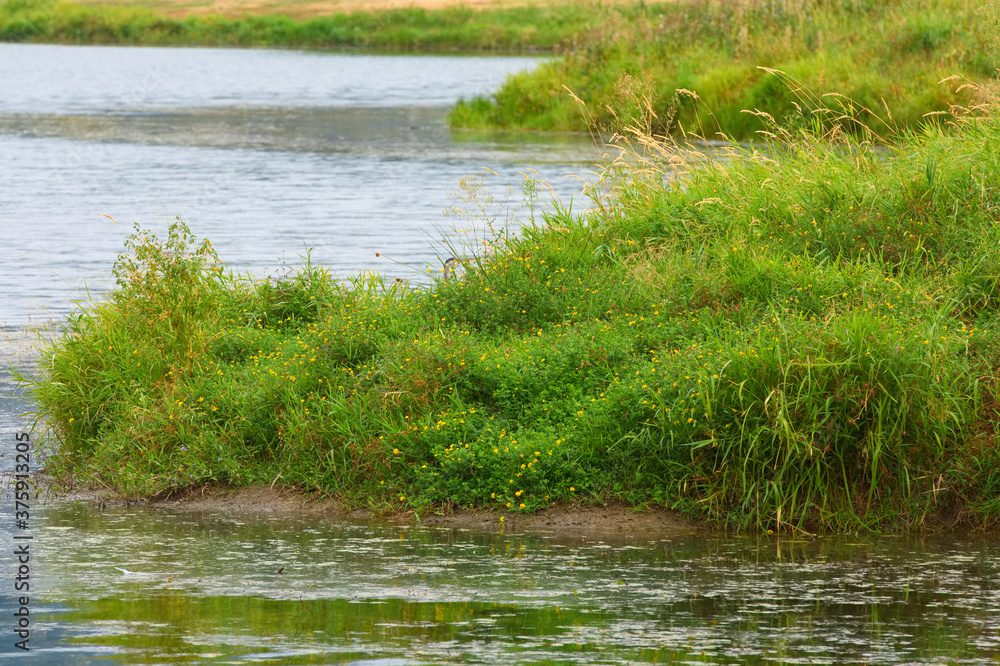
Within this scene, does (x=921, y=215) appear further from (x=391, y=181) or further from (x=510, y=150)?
(x=510, y=150)

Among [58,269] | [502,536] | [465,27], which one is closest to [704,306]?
[502,536]

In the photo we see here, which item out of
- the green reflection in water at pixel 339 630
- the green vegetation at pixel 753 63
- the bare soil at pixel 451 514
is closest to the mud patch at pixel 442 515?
the bare soil at pixel 451 514

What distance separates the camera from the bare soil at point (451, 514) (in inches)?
286

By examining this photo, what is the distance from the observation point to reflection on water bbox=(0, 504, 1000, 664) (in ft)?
17.9

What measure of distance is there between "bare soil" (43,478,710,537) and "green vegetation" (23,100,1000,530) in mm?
81

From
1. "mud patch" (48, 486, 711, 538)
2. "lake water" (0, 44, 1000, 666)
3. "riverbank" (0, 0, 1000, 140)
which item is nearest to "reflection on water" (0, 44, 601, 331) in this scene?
"riverbank" (0, 0, 1000, 140)

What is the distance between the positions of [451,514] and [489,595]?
133 cm

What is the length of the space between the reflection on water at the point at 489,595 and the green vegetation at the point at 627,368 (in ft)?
1.29

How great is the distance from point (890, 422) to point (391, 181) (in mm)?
14995

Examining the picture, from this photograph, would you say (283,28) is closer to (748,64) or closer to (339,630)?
(748,64)

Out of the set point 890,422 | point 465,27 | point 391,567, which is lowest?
point 391,567

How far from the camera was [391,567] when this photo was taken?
21.7 feet

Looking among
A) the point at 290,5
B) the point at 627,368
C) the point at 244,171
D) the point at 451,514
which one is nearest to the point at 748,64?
the point at 244,171

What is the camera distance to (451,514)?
746cm
